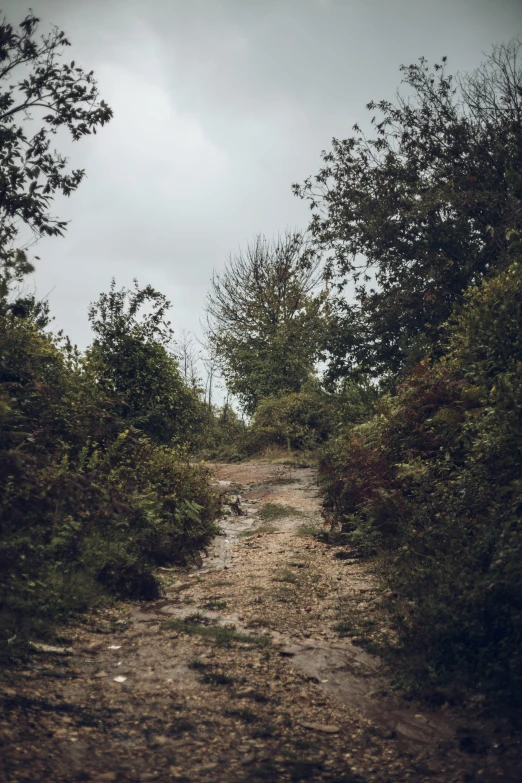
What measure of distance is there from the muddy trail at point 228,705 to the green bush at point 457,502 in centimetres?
42

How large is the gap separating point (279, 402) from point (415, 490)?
15871mm

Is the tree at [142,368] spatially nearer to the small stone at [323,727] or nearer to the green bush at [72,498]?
the green bush at [72,498]

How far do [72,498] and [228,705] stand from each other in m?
3.23

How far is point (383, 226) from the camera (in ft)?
60.5

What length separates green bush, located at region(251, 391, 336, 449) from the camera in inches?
857

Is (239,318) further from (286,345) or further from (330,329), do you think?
(330,329)

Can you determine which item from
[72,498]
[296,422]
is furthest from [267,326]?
[72,498]

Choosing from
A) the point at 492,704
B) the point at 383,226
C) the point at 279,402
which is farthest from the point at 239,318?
the point at 492,704

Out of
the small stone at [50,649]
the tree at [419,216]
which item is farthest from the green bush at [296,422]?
the small stone at [50,649]

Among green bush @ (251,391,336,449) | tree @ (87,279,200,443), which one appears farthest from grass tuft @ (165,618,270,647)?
green bush @ (251,391,336,449)

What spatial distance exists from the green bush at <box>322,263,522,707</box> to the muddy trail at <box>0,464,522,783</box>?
0.42 metres

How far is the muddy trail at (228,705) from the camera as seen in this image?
10.4 ft

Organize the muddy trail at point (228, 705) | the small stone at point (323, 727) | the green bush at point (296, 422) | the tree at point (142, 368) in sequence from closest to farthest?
the muddy trail at point (228, 705)
the small stone at point (323, 727)
the tree at point (142, 368)
the green bush at point (296, 422)

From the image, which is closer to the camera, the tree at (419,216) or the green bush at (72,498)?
the green bush at (72,498)
